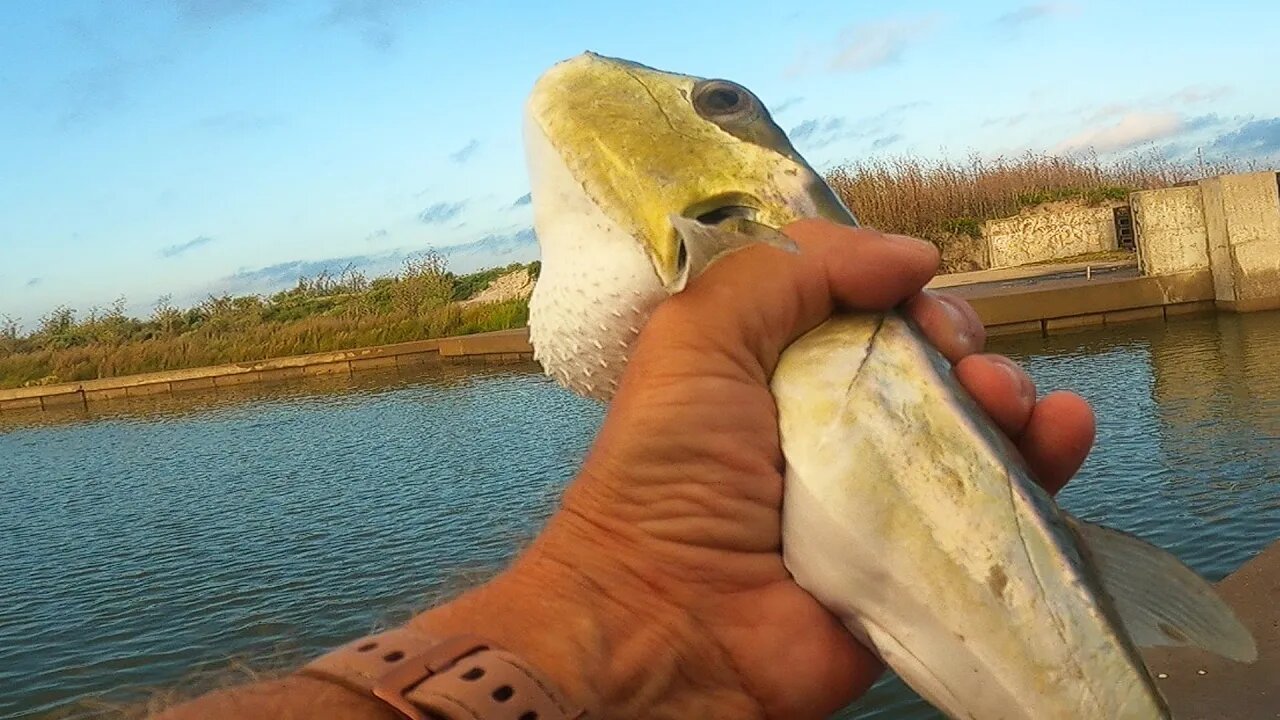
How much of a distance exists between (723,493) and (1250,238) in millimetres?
22221

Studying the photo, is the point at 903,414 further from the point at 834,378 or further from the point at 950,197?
the point at 950,197

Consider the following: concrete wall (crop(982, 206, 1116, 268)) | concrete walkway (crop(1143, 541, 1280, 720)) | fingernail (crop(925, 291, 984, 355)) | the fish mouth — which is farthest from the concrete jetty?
the fish mouth

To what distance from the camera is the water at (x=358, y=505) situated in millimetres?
9578

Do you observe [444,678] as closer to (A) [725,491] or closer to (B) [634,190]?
(A) [725,491]

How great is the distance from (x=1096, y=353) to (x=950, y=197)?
1799 centimetres

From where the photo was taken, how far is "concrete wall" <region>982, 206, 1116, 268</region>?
3384 centimetres

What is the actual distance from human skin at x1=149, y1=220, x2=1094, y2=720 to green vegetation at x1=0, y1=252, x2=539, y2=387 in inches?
1335

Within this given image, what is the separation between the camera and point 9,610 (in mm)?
11578

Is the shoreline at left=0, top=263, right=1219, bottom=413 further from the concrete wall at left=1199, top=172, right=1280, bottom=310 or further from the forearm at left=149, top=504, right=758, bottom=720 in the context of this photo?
the forearm at left=149, top=504, right=758, bottom=720

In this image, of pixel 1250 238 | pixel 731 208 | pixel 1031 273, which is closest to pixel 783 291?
pixel 731 208

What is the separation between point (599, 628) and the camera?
205 centimetres

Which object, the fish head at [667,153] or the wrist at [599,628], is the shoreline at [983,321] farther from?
the wrist at [599,628]

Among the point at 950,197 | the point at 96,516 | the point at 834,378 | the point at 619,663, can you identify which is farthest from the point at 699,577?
the point at 950,197

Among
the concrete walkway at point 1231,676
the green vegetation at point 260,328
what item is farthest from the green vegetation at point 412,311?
the concrete walkway at point 1231,676
